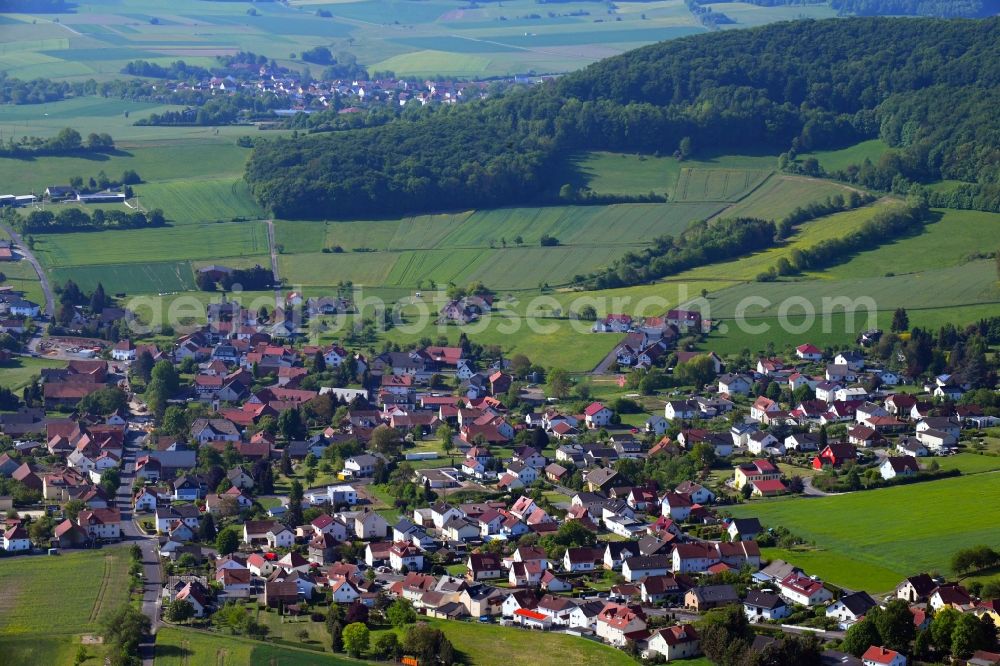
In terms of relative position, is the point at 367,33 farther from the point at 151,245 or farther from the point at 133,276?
the point at 133,276

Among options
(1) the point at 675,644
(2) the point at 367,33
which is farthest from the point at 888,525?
(2) the point at 367,33

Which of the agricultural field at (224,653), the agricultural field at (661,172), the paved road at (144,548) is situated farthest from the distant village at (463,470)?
the agricultural field at (661,172)

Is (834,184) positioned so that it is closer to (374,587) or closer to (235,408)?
(235,408)

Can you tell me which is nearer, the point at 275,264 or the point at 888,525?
the point at 888,525

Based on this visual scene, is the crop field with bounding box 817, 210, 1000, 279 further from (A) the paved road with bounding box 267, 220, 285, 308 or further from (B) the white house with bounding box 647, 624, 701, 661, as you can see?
(B) the white house with bounding box 647, 624, 701, 661

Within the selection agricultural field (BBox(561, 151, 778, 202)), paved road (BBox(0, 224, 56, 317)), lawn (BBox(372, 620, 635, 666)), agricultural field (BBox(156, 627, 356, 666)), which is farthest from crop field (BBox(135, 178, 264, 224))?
lawn (BBox(372, 620, 635, 666))
